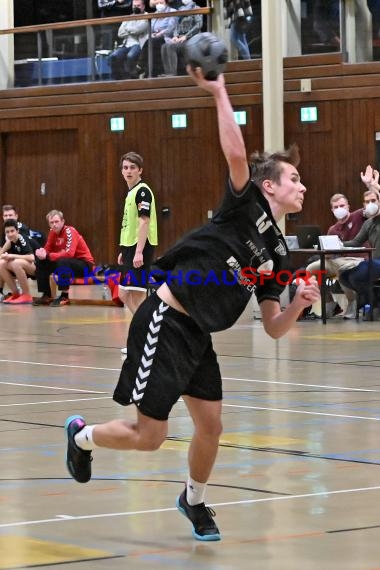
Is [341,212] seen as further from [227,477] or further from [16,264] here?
[227,477]

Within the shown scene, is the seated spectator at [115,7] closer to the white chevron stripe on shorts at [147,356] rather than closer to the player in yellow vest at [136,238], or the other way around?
the player in yellow vest at [136,238]

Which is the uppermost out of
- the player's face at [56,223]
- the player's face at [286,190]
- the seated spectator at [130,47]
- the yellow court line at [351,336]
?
the seated spectator at [130,47]

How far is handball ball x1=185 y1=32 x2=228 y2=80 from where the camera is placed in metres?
4.86

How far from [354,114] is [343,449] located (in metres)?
16.6

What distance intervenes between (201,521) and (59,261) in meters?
15.4

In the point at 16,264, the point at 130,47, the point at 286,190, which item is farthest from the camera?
the point at 130,47

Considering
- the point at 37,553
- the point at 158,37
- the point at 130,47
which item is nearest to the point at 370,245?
the point at 158,37

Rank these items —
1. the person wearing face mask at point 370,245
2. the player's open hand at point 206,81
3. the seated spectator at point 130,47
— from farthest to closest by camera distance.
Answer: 1. the seated spectator at point 130,47
2. the person wearing face mask at point 370,245
3. the player's open hand at point 206,81

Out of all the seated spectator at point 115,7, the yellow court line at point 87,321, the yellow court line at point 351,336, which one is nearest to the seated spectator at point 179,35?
the seated spectator at point 115,7

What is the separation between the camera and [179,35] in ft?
76.4

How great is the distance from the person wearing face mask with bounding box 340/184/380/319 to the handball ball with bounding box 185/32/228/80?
1119 centimetres

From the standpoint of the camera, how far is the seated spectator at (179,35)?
2294cm

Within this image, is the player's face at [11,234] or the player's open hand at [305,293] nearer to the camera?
the player's open hand at [305,293]

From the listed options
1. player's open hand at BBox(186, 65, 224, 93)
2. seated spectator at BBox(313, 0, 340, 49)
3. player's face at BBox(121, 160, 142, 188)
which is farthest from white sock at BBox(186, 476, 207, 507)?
seated spectator at BBox(313, 0, 340, 49)
